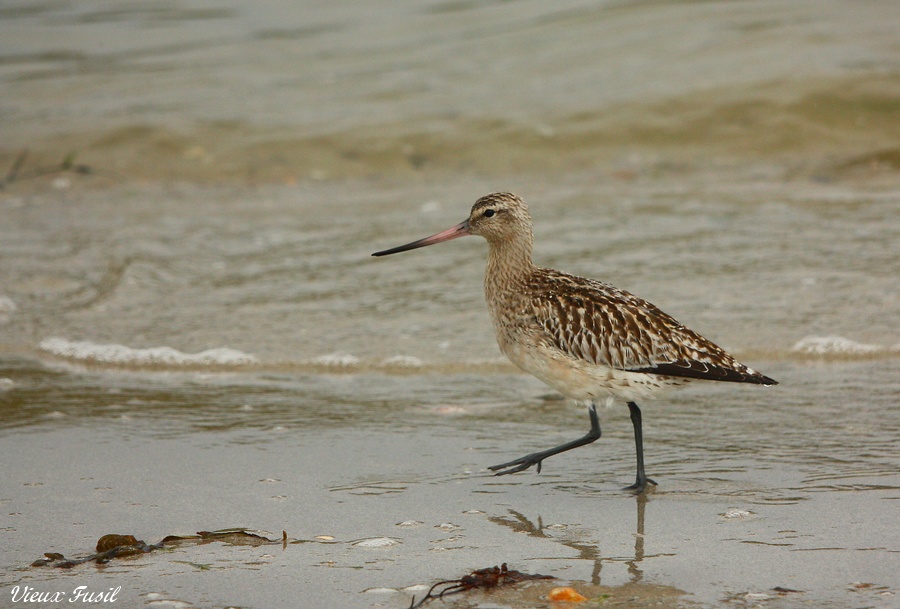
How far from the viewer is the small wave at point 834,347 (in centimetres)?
639

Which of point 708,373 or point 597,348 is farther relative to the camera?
point 597,348

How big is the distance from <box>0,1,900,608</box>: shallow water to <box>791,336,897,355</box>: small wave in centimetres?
2

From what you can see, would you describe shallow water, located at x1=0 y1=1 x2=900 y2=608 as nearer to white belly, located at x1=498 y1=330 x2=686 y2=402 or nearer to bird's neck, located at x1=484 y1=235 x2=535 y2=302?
white belly, located at x1=498 y1=330 x2=686 y2=402

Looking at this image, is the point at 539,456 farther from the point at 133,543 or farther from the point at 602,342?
the point at 133,543

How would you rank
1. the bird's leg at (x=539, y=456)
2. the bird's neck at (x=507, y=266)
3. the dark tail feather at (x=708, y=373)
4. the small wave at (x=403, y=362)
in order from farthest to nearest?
the small wave at (x=403, y=362)
the bird's neck at (x=507, y=266)
the bird's leg at (x=539, y=456)
the dark tail feather at (x=708, y=373)

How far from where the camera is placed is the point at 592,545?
404 centimetres

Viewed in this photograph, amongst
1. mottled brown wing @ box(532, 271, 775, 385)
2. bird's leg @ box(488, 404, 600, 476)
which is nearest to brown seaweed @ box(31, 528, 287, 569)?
bird's leg @ box(488, 404, 600, 476)

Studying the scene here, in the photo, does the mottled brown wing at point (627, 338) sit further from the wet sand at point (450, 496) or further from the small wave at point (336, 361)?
the small wave at point (336, 361)

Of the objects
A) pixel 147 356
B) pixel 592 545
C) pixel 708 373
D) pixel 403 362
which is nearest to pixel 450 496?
pixel 592 545

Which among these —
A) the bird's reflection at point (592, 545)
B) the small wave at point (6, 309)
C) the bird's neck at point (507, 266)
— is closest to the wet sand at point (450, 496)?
the bird's reflection at point (592, 545)

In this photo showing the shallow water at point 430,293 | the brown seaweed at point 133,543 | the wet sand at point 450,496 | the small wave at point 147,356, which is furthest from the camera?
the small wave at point 147,356

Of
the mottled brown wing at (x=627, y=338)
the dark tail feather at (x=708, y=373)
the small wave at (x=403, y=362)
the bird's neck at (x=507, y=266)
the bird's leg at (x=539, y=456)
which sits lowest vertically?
the bird's leg at (x=539, y=456)

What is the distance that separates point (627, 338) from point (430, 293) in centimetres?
319

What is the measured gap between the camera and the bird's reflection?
3.76m
